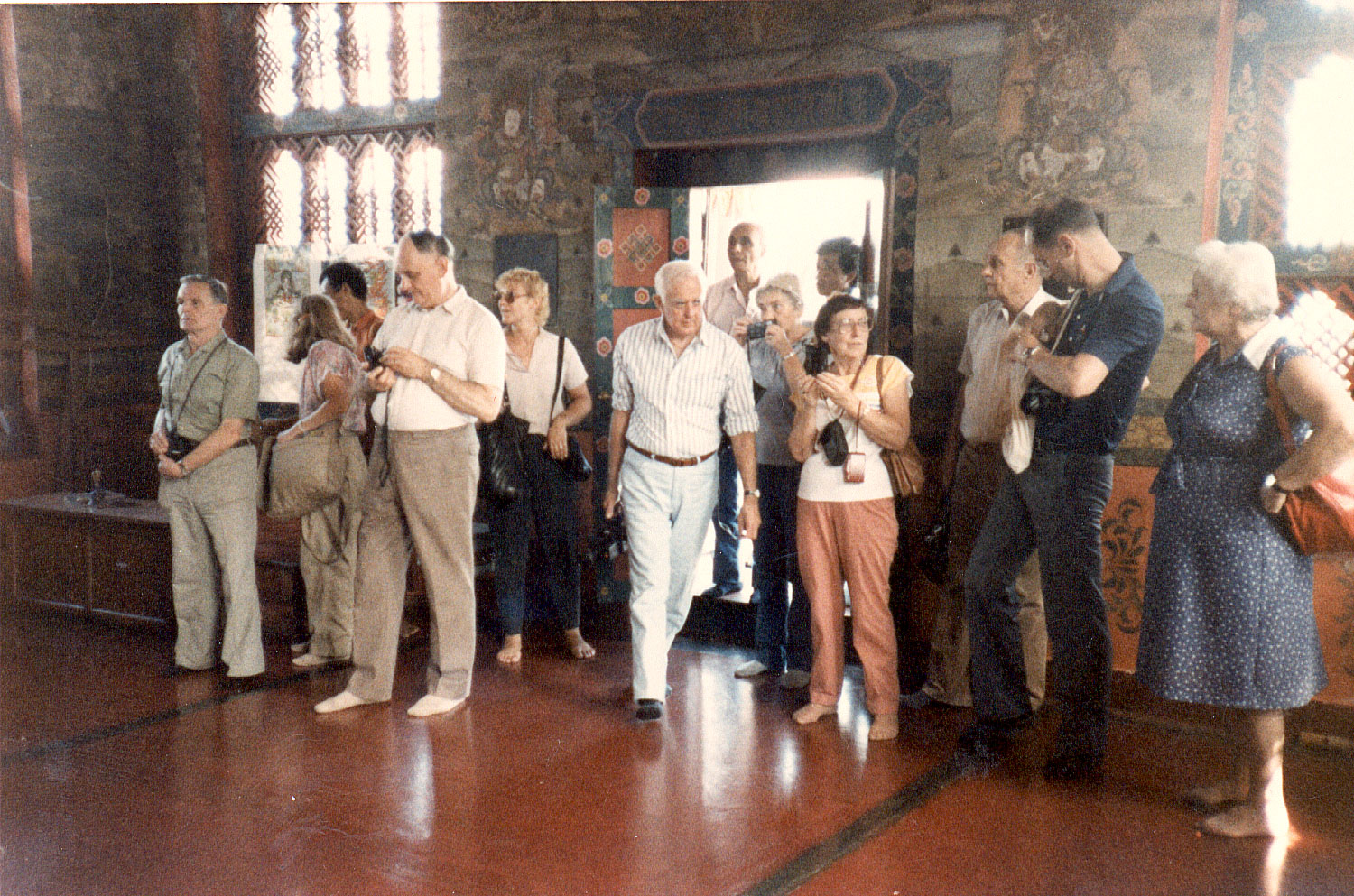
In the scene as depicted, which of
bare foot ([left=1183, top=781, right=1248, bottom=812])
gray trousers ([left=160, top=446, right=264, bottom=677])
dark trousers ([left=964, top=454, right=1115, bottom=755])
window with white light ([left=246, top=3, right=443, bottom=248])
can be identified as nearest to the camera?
bare foot ([left=1183, top=781, right=1248, bottom=812])

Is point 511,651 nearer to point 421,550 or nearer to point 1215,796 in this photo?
point 421,550

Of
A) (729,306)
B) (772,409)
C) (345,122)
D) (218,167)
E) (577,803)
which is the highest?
(345,122)

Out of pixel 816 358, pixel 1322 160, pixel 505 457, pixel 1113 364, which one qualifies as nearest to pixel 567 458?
pixel 505 457

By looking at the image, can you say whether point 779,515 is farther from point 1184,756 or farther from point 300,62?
point 300,62

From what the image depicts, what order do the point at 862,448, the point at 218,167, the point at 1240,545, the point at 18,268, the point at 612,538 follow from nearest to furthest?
the point at 1240,545
the point at 862,448
the point at 612,538
the point at 18,268
the point at 218,167

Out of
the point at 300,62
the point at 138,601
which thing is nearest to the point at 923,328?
the point at 138,601

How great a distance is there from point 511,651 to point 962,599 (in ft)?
6.87

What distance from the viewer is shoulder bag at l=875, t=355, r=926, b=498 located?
4285 mm

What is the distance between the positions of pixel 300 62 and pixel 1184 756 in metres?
7.11

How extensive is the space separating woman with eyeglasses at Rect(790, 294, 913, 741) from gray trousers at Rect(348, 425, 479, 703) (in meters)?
1.35

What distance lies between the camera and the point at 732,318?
6.07 metres

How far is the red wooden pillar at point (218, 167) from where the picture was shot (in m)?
8.17

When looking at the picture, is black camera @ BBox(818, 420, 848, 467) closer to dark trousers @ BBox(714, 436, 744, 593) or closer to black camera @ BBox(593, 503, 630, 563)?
black camera @ BBox(593, 503, 630, 563)

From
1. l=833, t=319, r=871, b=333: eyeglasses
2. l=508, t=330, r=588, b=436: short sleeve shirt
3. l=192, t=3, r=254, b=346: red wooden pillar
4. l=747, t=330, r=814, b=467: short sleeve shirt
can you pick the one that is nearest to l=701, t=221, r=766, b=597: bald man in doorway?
l=747, t=330, r=814, b=467: short sleeve shirt
